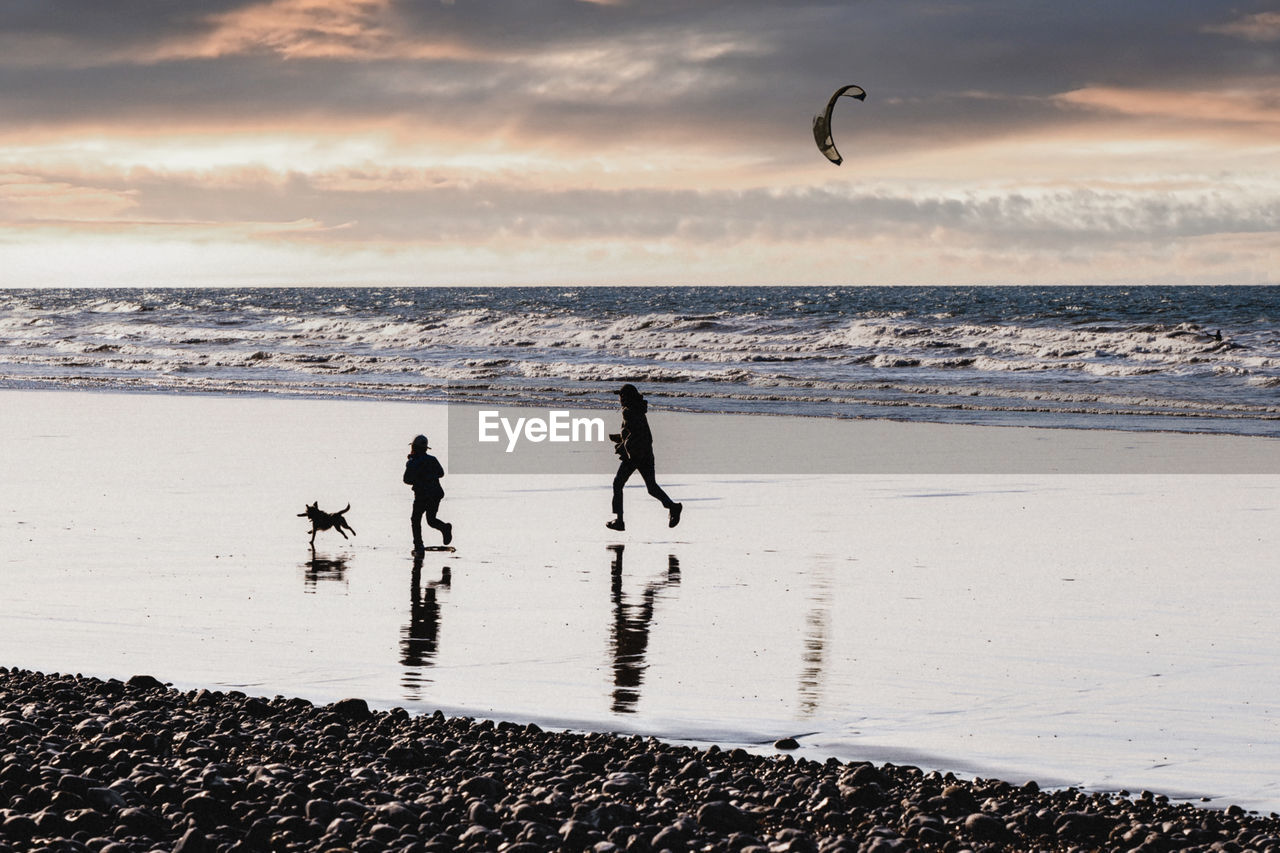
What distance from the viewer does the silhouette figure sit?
12789 mm

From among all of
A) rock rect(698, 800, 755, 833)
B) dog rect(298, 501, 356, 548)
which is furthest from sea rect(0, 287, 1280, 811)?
rock rect(698, 800, 755, 833)

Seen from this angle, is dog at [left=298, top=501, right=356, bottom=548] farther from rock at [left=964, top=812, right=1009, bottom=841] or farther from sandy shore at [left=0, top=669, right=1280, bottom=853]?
rock at [left=964, top=812, right=1009, bottom=841]

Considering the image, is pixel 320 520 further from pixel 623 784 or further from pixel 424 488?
pixel 623 784

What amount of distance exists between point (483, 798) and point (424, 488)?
722 centimetres

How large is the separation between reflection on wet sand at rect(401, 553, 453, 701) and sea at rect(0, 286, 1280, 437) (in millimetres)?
17270

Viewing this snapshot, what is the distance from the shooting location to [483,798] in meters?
5.95

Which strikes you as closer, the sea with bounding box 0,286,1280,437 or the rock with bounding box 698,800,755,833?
the rock with bounding box 698,800,755,833

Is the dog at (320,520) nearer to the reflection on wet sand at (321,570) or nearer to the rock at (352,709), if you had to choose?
the reflection on wet sand at (321,570)

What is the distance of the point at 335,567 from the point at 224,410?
Answer: 17464 millimetres

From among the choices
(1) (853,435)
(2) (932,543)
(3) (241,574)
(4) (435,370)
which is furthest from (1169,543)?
(4) (435,370)

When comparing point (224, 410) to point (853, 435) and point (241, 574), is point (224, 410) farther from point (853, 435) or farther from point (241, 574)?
point (241, 574)

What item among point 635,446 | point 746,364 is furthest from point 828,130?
point 746,364

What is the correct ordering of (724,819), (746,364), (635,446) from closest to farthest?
1. (724,819)
2. (635,446)
3. (746,364)

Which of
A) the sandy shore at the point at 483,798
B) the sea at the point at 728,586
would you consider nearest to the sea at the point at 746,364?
the sea at the point at 728,586
